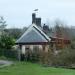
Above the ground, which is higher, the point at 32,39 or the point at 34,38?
the point at 34,38

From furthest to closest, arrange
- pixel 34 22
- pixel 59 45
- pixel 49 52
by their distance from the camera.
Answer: pixel 34 22, pixel 59 45, pixel 49 52

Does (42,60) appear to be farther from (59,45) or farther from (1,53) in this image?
(1,53)

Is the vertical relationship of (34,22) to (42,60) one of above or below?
above

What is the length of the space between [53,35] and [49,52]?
16.3m

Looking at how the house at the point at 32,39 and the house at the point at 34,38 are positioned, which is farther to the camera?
the house at the point at 32,39

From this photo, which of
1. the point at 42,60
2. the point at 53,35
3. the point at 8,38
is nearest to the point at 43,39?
the point at 53,35

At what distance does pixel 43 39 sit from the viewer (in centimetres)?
6275

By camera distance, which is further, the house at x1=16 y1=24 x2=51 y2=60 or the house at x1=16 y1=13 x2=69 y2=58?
the house at x1=16 y1=24 x2=51 y2=60

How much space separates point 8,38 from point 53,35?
28.6 ft

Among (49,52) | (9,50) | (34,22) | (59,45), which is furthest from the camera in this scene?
(34,22)

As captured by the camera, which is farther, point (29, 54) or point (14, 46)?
point (14, 46)

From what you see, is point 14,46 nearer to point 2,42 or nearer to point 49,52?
point 2,42

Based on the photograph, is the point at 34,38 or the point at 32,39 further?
the point at 32,39

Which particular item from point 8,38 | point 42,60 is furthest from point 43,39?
point 42,60
